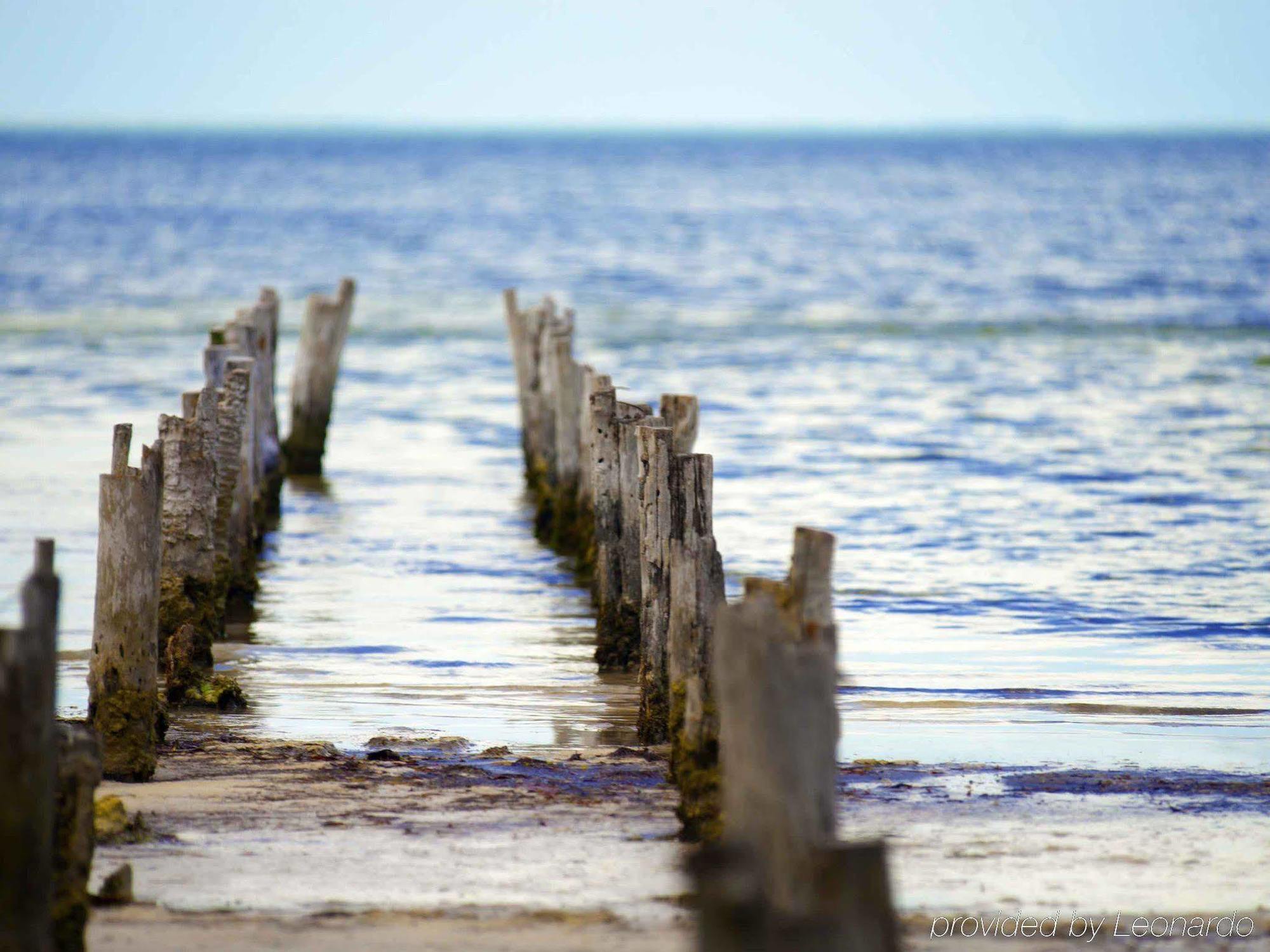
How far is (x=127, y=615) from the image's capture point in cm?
630

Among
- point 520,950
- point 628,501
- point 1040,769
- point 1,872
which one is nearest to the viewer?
point 1,872

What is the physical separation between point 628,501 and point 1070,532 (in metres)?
5.39

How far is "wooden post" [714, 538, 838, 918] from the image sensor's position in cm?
340

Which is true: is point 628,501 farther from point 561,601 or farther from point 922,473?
point 922,473

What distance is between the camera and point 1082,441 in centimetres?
1727

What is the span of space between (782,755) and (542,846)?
2.13 meters

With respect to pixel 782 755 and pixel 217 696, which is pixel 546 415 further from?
pixel 782 755

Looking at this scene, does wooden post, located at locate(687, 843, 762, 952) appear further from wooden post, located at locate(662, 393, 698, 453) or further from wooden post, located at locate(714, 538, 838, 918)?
wooden post, located at locate(662, 393, 698, 453)

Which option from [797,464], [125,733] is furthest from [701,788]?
[797,464]

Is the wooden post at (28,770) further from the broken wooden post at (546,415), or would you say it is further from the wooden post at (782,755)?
the broken wooden post at (546,415)

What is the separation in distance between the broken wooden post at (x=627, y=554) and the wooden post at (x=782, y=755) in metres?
4.45

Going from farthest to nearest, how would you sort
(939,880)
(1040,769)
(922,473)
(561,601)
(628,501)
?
1. (922,473)
2. (561,601)
3. (628,501)
4. (1040,769)
5. (939,880)

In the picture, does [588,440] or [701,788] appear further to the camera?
[588,440]

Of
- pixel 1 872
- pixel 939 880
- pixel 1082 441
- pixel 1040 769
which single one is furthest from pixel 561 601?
pixel 1082 441
